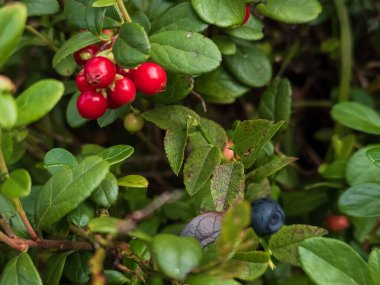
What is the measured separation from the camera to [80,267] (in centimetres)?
148

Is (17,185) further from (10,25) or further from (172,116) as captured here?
(172,116)

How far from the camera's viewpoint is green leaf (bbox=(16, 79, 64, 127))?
1.15 metres

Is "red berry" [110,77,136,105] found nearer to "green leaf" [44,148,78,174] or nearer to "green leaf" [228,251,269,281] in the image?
"green leaf" [44,148,78,174]

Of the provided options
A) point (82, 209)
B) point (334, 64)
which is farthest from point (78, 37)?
point (334, 64)

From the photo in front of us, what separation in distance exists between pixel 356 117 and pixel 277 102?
268mm

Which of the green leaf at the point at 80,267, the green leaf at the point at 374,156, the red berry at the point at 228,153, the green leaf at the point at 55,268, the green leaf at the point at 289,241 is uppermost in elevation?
the green leaf at the point at 374,156

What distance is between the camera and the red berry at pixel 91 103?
4.69ft

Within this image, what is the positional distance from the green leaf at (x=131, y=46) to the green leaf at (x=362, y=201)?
67cm

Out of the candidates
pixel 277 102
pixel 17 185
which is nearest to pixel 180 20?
pixel 277 102

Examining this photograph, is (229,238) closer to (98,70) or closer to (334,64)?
(98,70)

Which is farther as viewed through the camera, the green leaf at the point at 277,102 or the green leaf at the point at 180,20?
the green leaf at the point at 277,102

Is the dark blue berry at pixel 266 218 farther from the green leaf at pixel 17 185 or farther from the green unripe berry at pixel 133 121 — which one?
the green leaf at pixel 17 185

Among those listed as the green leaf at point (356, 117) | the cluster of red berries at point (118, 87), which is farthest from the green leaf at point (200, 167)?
the green leaf at point (356, 117)

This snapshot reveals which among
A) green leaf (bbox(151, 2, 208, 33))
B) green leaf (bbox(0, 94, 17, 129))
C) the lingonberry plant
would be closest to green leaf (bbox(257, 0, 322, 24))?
the lingonberry plant
